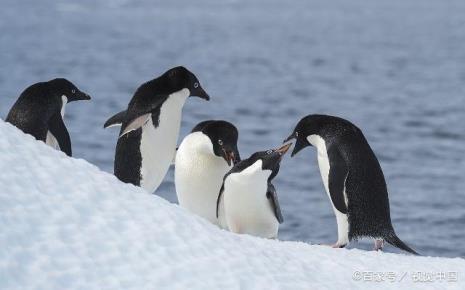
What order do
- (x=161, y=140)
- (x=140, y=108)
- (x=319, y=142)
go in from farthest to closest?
(x=161, y=140)
(x=140, y=108)
(x=319, y=142)

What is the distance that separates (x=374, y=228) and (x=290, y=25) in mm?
96612

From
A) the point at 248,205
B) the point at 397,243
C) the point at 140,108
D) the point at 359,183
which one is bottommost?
the point at 397,243

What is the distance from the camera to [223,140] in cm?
592

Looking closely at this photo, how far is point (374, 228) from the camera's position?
5.85 metres

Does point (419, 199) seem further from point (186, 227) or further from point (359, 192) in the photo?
point (186, 227)

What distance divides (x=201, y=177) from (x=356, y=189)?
0.91 metres

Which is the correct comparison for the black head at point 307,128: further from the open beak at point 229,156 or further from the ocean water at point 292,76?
the ocean water at point 292,76

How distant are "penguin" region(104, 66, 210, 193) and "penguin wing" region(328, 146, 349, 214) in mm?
1037

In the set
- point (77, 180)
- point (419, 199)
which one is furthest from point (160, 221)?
point (419, 199)

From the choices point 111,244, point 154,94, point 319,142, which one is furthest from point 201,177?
point 111,244

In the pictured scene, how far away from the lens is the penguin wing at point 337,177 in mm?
5820

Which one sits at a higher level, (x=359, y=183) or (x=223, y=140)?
(x=223, y=140)

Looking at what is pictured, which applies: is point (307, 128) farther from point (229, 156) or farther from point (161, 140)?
point (161, 140)


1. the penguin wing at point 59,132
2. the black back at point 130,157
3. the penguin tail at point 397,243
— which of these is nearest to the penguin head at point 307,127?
the penguin tail at point 397,243
